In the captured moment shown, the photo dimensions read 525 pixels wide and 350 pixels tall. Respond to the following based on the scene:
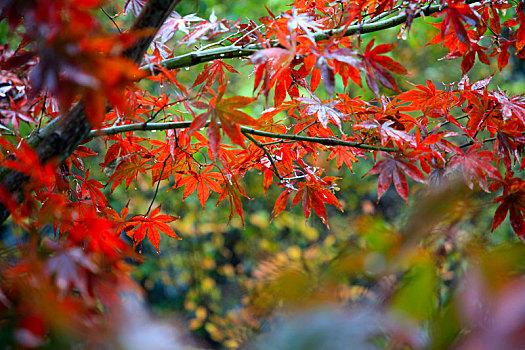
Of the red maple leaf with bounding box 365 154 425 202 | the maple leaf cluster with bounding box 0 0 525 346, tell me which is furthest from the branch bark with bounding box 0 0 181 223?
the red maple leaf with bounding box 365 154 425 202

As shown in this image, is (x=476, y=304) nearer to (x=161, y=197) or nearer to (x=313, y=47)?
(x=313, y=47)

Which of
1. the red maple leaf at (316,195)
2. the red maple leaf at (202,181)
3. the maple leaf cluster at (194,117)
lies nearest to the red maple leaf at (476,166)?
the maple leaf cluster at (194,117)

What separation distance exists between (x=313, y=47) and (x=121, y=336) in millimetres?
472

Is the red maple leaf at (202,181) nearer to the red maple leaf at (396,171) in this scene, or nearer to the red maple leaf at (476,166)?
the red maple leaf at (396,171)

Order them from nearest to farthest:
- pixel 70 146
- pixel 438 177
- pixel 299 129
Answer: pixel 70 146 < pixel 438 177 < pixel 299 129

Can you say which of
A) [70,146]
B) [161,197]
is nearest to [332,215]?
[161,197]

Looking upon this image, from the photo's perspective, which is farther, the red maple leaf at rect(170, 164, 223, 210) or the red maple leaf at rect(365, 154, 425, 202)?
the red maple leaf at rect(170, 164, 223, 210)

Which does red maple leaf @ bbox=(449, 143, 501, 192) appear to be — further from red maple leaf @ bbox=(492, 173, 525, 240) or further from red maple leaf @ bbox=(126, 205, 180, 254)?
red maple leaf @ bbox=(126, 205, 180, 254)

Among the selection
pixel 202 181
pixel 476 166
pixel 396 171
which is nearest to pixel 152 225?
pixel 202 181

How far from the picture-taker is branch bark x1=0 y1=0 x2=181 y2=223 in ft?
1.74

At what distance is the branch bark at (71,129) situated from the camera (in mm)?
529

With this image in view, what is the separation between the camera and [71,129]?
547 mm

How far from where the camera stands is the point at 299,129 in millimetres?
912

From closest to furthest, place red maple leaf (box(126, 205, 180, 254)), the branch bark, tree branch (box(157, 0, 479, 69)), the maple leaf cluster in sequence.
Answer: the maple leaf cluster → the branch bark → tree branch (box(157, 0, 479, 69)) → red maple leaf (box(126, 205, 180, 254))
